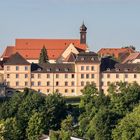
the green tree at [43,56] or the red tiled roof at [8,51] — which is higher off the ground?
the red tiled roof at [8,51]

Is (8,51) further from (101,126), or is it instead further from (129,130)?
(129,130)

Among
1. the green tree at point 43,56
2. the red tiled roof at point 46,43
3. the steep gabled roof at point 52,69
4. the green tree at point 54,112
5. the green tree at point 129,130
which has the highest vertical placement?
the red tiled roof at point 46,43

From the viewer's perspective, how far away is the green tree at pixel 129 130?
52.6 metres

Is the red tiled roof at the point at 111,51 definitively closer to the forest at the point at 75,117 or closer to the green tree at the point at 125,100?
the forest at the point at 75,117

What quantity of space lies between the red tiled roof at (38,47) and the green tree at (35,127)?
60241mm

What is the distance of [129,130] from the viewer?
175 ft

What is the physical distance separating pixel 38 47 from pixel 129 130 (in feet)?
238

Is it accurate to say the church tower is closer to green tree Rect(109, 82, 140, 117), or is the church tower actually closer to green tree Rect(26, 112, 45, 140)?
green tree Rect(109, 82, 140, 117)

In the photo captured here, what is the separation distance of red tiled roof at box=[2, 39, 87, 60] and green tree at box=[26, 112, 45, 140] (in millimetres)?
60241

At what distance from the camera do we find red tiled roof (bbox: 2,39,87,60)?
123 meters

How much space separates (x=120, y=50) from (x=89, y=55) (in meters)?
50.0

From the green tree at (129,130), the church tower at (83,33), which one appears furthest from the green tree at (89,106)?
the church tower at (83,33)

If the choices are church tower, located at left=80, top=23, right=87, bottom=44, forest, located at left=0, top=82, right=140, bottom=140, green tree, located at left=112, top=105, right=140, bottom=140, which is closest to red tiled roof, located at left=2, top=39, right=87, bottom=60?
church tower, located at left=80, top=23, right=87, bottom=44

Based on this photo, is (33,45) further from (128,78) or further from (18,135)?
(18,135)
